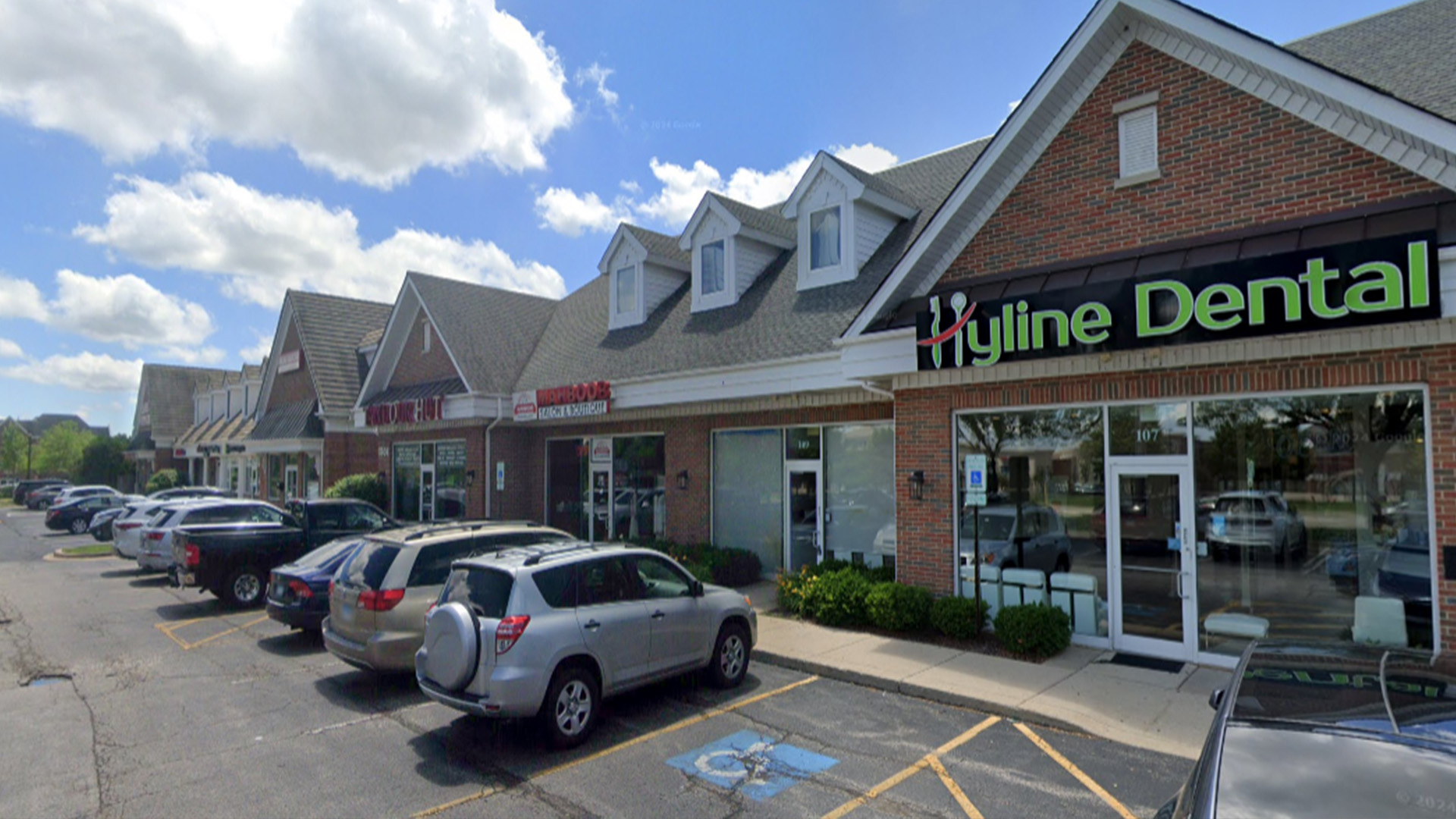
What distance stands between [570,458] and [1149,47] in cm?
1467

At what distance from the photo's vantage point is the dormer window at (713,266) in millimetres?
17188

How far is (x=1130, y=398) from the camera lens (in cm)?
955

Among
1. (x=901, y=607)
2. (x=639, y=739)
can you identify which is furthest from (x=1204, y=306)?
(x=639, y=739)

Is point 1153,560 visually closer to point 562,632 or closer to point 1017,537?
point 1017,537

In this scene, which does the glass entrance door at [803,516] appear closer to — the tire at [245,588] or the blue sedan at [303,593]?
the blue sedan at [303,593]

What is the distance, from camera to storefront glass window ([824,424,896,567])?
43.9 ft

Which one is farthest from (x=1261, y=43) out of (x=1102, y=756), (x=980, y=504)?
(x=1102, y=756)

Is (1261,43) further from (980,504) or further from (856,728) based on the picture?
(856,728)

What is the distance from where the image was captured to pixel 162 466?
50.2 meters

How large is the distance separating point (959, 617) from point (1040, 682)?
5.91 ft

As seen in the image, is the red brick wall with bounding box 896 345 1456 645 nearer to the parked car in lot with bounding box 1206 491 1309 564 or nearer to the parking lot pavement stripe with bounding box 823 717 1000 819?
the parked car in lot with bounding box 1206 491 1309 564

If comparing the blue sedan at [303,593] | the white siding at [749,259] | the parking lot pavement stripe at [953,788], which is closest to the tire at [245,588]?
the blue sedan at [303,593]

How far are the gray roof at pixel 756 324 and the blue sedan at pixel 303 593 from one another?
6.79m

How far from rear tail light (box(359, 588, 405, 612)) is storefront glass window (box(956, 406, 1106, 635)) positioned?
6.83 m
